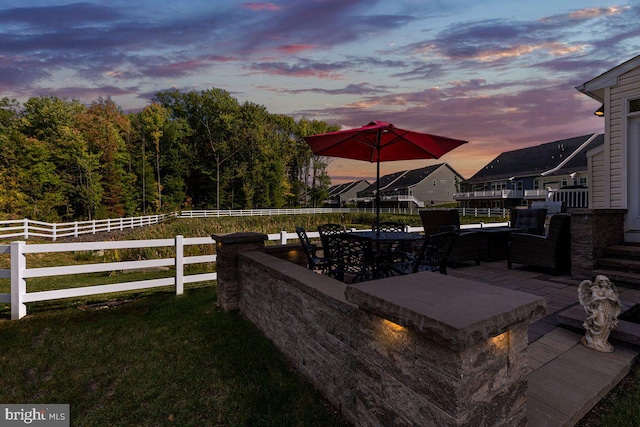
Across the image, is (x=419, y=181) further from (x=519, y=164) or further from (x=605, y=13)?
(x=605, y=13)

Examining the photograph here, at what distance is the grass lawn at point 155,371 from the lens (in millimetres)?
2496

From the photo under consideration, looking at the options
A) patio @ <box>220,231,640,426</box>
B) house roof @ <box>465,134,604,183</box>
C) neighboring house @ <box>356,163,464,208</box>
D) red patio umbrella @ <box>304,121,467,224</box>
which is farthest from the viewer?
neighboring house @ <box>356,163,464,208</box>

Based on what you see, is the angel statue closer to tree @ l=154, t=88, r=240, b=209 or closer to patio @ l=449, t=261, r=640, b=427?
patio @ l=449, t=261, r=640, b=427

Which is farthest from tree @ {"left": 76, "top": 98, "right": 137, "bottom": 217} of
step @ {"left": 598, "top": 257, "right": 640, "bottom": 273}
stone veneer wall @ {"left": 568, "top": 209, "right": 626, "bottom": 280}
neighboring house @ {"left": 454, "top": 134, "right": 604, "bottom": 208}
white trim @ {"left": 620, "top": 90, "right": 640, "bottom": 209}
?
neighboring house @ {"left": 454, "top": 134, "right": 604, "bottom": 208}

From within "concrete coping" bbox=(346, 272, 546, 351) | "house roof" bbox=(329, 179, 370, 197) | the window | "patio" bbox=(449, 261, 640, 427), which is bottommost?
"patio" bbox=(449, 261, 640, 427)

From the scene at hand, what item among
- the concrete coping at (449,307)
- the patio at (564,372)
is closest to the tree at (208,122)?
the patio at (564,372)

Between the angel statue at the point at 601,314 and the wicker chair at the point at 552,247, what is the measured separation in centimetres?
298

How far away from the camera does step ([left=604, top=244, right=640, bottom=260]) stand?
4.90 m

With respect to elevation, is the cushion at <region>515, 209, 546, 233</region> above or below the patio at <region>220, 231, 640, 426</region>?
above

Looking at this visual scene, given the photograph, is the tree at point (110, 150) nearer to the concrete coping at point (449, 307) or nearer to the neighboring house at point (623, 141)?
the concrete coping at point (449, 307)

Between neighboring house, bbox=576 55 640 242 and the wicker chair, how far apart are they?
110cm

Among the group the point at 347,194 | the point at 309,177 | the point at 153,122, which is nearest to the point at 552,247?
the point at 153,122

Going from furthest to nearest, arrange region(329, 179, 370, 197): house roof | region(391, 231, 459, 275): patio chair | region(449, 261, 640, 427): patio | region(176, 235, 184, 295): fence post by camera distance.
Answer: region(329, 179, 370, 197): house roof
region(176, 235, 184, 295): fence post
region(391, 231, 459, 275): patio chair
region(449, 261, 640, 427): patio

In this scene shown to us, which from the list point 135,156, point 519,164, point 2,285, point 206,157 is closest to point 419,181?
point 519,164
